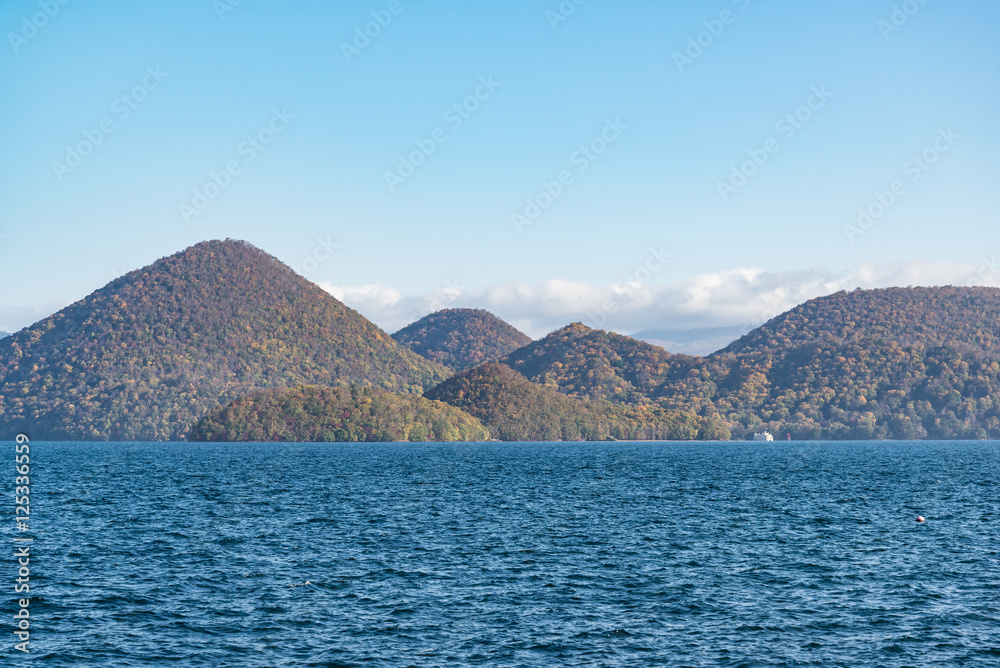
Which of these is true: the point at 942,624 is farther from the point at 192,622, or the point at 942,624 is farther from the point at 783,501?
the point at 783,501

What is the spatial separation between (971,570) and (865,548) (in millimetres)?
10418

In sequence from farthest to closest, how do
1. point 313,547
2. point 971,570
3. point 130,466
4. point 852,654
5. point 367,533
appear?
point 130,466
point 367,533
point 313,547
point 971,570
point 852,654

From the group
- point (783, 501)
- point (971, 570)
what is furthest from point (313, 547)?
point (783, 501)

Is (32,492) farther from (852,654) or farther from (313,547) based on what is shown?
(852,654)

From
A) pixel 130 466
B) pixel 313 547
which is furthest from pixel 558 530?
pixel 130 466

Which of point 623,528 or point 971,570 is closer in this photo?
point 971,570

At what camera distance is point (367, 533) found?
77.2 meters

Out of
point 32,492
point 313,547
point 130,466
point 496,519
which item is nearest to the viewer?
point 313,547

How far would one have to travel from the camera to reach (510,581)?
2205 inches

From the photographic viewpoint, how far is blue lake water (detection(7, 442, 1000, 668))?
1602 inches

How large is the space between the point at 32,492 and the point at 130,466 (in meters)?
75.1

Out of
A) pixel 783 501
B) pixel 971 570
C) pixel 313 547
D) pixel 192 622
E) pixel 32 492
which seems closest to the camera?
pixel 192 622

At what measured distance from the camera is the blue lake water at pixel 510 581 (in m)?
40.7

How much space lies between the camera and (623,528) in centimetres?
8131
